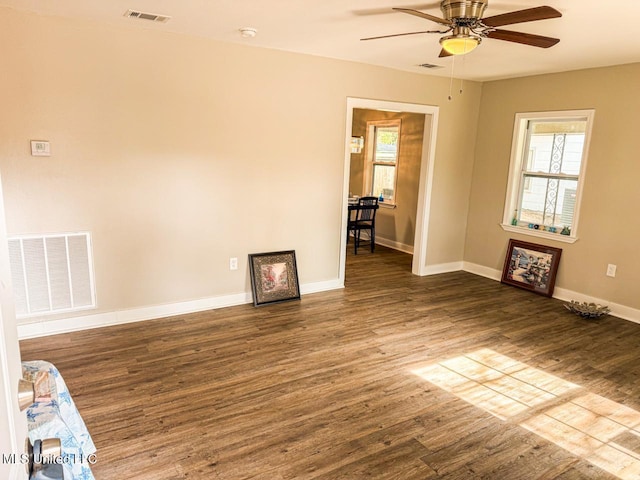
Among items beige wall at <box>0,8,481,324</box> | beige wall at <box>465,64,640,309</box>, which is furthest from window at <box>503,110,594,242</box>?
beige wall at <box>0,8,481,324</box>

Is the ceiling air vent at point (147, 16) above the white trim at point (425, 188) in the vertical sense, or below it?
above

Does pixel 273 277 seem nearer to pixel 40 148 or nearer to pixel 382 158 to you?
pixel 40 148

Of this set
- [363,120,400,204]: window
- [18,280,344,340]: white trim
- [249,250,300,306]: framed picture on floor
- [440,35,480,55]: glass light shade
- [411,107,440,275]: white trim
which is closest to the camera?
[440,35,480,55]: glass light shade

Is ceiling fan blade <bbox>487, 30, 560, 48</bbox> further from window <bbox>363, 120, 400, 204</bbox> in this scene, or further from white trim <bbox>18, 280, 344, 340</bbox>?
window <bbox>363, 120, 400, 204</bbox>

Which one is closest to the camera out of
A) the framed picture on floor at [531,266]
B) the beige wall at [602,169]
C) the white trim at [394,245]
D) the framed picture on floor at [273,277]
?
the beige wall at [602,169]

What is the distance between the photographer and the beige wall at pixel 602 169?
438cm

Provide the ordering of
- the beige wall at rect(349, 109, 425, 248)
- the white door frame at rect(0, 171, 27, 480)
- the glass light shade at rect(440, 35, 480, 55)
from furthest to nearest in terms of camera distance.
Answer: the beige wall at rect(349, 109, 425, 248) < the glass light shade at rect(440, 35, 480, 55) < the white door frame at rect(0, 171, 27, 480)

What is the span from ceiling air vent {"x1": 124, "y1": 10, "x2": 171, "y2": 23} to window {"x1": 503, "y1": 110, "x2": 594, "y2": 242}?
166 inches

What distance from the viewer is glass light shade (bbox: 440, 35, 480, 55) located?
8.64 feet

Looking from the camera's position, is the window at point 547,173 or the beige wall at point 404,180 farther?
the beige wall at point 404,180

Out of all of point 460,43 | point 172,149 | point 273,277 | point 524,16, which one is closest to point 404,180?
point 273,277

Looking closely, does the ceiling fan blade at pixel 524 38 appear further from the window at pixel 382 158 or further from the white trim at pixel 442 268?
the window at pixel 382 158

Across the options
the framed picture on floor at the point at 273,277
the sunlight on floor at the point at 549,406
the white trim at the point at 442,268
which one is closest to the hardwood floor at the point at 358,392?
the sunlight on floor at the point at 549,406

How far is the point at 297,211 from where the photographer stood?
4734mm
